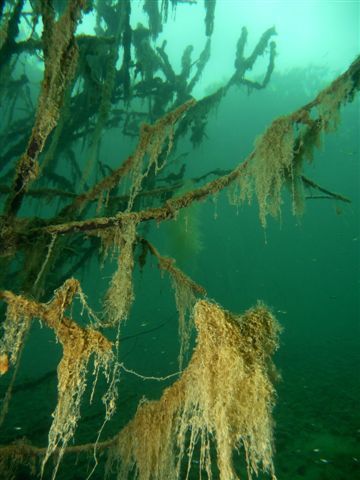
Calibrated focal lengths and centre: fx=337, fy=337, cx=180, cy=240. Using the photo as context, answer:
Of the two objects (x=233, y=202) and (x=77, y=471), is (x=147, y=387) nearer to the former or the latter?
(x=77, y=471)

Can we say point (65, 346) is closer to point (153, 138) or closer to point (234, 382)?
point (234, 382)

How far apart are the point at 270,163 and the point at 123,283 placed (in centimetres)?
171

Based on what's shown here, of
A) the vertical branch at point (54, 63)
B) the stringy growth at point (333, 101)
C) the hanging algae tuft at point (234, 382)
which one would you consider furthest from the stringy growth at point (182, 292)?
the stringy growth at point (333, 101)

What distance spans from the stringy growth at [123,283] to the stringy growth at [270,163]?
1.15m

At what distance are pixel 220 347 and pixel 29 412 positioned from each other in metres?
10.1

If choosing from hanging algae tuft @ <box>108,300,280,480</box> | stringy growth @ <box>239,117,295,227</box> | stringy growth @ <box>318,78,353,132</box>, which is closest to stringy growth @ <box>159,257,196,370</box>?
stringy growth @ <box>239,117,295,227</box>

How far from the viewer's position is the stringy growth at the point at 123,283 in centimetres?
291

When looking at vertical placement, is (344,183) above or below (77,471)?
above

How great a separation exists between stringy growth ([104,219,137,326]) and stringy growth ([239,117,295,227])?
1.15 meters

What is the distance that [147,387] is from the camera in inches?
492

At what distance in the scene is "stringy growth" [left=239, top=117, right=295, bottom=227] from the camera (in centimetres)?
298

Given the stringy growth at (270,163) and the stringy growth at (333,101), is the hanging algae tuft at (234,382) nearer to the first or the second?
the stringy growth at (270,163)

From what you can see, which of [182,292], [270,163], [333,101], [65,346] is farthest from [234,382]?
[333,101]

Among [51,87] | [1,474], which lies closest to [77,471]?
[1,474]
